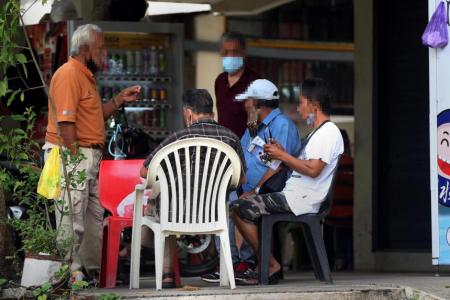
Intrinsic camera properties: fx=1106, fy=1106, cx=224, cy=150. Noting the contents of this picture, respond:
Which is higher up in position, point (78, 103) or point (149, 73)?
point (149, 73)

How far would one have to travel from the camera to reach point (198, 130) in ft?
24.3

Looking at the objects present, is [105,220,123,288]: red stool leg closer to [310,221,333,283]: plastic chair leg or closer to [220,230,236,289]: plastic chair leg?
[220,230,236,289]: plastic chair leg

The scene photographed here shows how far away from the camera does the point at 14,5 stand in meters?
7.01

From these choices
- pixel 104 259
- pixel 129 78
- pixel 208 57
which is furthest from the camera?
pixel 208 57

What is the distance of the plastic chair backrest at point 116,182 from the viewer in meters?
7.88

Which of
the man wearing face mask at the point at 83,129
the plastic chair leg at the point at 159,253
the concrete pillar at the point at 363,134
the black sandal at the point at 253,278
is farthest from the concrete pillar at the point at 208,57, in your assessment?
the plastic chair leg at the point at 159,253

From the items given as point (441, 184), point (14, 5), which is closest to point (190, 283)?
point (441, 184)

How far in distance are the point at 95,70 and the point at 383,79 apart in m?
4.23

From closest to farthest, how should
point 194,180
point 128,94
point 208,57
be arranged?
point 194,180 < point 128,94 < point 208,57

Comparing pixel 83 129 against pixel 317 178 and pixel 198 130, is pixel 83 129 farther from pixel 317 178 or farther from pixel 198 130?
pixel 317 178

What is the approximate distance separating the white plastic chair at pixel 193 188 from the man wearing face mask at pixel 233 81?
1.51 m

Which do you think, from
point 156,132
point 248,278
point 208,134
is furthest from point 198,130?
point 156,132

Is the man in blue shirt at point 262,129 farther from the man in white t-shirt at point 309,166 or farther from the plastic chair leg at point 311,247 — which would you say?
the plastic chair leg at point 311,247

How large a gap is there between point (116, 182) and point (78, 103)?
2.05 ft
